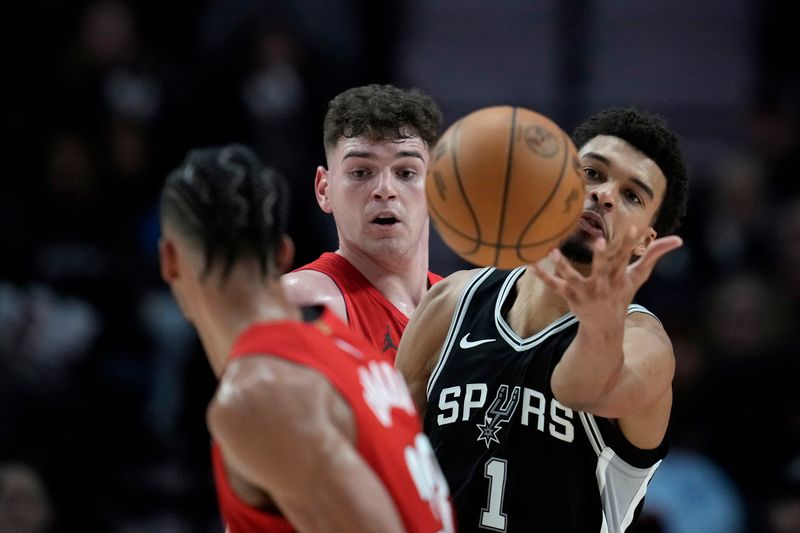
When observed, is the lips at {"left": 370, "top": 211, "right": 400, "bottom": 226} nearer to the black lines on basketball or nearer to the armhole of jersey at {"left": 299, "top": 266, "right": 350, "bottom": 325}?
the armhole of jersey at {"left": 299, "top": 266, "right": 350, "bottom": 325}

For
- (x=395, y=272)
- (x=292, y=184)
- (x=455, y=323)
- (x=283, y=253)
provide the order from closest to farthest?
(x=283, y=253) → (x=455, y=323) → (x=395, y=272) → (x=292, y=184)

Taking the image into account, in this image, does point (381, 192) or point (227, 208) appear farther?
point (381, 192)

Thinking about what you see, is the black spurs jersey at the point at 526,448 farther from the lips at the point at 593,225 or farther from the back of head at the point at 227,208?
the back of head at the point at 227,208

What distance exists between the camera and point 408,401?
3.28m

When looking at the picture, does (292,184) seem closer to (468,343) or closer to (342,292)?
(342,292)

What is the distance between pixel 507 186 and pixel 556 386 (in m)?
0.62

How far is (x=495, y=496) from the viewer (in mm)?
3877

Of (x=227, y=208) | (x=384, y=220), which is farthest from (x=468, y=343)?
(x=227, y=208)

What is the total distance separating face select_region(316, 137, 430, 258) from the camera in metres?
4.92

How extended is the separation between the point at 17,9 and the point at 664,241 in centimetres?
759

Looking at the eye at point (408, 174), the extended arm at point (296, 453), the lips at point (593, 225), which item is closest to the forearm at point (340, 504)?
the extended arm at point (296, 453)

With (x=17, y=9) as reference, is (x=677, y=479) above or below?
below

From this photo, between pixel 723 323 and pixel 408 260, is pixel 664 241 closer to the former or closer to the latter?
pixel 408 260

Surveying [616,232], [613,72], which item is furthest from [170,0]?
[616,232]
